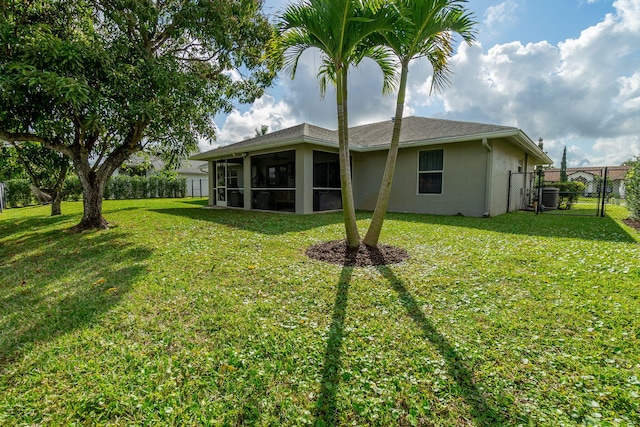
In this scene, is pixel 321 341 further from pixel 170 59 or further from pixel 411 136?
pixel 411 136

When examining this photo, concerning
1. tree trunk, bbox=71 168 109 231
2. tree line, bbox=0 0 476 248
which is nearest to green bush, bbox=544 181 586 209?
tree line, bbox=0 0 476 248

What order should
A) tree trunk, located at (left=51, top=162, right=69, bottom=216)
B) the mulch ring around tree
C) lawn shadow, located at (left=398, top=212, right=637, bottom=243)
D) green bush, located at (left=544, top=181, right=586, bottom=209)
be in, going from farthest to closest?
green bush, located at (left=544, top=181, right=586, bottom=209)
tree trunk, located at (left=51, top=162, right=69, bottom=216)
lawn shadow, located at (left=398, top=212, right=637, bottom=243)
the mulch ring around tree

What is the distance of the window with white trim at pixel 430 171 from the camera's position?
36.4ft

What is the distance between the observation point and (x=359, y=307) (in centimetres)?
319

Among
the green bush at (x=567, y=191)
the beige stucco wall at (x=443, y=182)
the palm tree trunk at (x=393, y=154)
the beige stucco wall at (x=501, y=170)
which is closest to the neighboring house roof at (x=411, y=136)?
the beige stucco wall at (x=501, y=170)

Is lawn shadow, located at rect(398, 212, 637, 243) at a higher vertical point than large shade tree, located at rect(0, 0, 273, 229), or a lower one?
lower

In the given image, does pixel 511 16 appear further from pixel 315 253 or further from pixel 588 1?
pixel 315 253

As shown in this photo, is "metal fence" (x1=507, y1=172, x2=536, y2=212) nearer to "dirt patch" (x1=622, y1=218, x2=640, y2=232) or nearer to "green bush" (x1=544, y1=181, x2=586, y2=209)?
"green bush" (x1=544, y1=181, x2=586, y2=209)

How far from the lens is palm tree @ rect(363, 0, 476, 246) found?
4.43m

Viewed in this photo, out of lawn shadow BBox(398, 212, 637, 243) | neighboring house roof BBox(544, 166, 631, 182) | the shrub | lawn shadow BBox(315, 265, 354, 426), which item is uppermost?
neighboring house roof BBox(544, 166, 631, 182)

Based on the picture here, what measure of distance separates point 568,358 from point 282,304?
8.27 ft

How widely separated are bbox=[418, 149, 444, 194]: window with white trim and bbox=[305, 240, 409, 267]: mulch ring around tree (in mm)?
6494

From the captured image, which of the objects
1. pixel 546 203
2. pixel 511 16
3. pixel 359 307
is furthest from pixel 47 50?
pixel 546 203

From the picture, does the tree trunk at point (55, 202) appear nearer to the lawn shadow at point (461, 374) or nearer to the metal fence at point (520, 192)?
the lawn shadow at point (461, 374)
